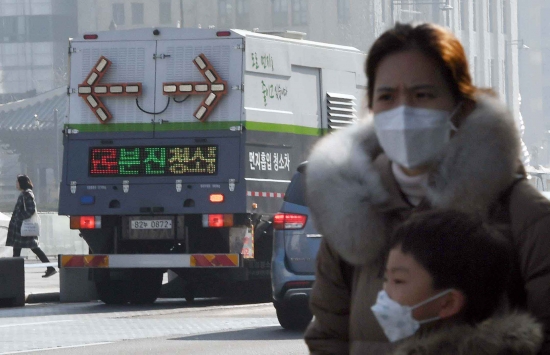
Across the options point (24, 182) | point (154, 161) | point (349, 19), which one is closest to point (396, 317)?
point (154, 161)

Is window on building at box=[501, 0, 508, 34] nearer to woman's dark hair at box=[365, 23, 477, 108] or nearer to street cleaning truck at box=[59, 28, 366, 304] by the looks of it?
street cleaning truck at box=[59, 28, 366, 304]

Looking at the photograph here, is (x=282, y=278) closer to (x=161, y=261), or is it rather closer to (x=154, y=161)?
(x=161, y=261)

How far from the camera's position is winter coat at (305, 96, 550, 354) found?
2.73m

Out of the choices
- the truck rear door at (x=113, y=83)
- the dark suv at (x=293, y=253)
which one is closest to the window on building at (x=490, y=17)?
the truck rear door at (x=113, y=83)

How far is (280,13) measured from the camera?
96.1 meters

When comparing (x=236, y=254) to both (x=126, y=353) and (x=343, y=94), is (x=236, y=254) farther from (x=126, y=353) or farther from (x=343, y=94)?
(x=126, y=353)

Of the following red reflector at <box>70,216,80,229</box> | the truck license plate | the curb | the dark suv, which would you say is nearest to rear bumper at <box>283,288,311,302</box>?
the dark suv

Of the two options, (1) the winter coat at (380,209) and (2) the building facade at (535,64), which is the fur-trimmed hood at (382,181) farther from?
(2) the building facade at (535,64)

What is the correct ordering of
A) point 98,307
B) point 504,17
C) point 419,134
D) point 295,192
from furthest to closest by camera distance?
point 504,17, point 98,307, point 295,192, point 419,134

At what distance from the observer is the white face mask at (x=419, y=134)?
2930 millimetres

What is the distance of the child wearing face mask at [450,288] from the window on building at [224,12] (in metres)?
96.4

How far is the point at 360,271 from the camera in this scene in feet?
9.82

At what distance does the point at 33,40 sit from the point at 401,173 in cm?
11271

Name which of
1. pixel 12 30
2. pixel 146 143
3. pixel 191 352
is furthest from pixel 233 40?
pixel 12 30
